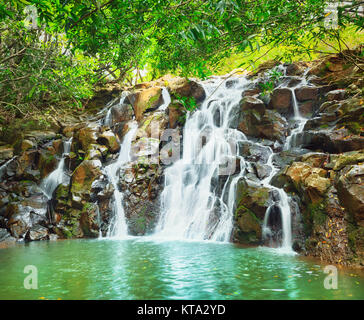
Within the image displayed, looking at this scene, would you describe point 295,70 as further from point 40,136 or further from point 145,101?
point 40,136

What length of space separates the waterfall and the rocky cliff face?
48 centimetres

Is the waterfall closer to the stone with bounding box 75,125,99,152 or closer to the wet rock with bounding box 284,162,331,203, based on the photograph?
the wet rock with bounding box 284,162,331,203

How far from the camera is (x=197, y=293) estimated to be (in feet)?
15.2

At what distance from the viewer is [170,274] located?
568cm

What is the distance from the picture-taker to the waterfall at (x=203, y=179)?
965 cm

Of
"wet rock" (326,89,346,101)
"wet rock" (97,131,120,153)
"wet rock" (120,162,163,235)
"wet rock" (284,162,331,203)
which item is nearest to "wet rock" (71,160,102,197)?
"wet rock" (120,162,163,235)

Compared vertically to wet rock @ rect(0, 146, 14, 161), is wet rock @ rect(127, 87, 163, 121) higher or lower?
higher

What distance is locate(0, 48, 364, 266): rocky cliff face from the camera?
22.1ft

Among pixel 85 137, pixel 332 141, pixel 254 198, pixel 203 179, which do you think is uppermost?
pixel 85 137

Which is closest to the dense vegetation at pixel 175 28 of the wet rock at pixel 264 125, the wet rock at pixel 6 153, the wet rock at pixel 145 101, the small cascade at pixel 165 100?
the wet rock at pixel 6 153

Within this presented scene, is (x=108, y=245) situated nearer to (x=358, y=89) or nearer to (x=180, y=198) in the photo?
(x=180, y=198)

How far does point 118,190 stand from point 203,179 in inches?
132

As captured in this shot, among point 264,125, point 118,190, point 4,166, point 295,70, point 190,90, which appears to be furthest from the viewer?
point 190,90

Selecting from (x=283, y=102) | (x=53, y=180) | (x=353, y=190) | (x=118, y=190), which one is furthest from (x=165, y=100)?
(x=353, y=190)
